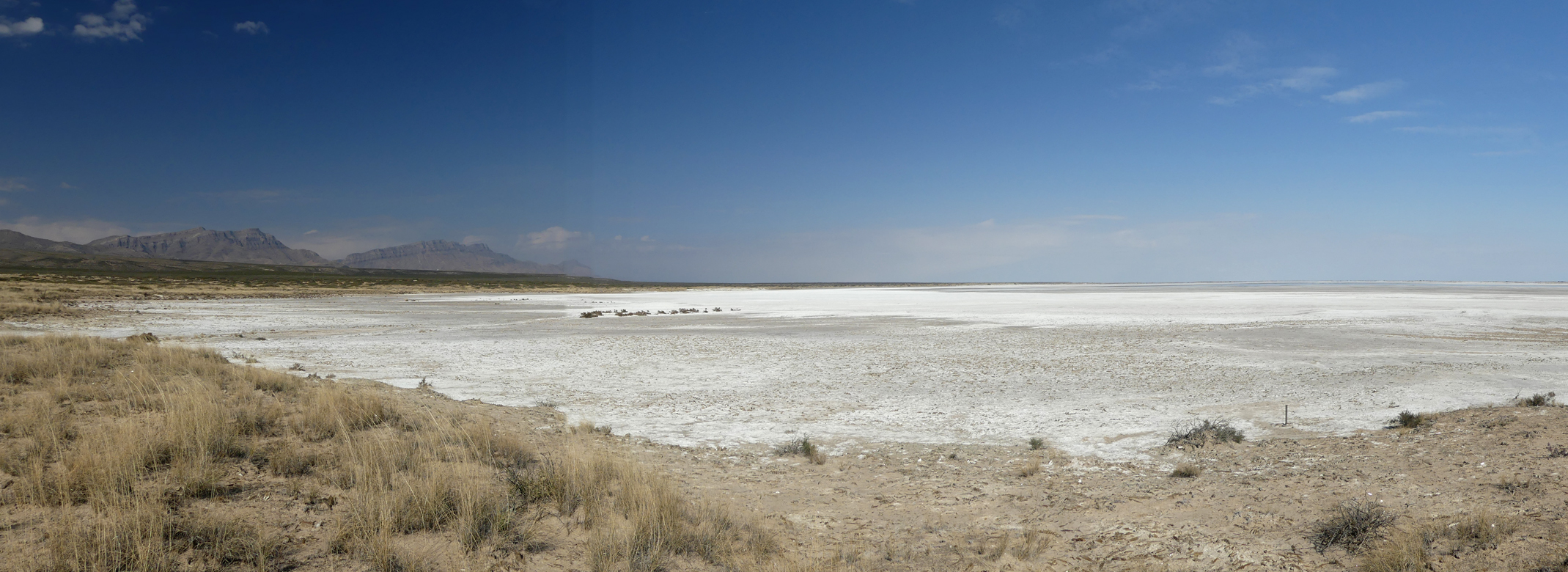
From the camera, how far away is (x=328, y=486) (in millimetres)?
5812

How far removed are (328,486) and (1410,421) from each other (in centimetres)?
1210

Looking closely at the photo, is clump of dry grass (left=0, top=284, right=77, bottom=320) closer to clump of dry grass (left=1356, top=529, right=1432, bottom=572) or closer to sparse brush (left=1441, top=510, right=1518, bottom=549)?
clump of dry grass (left=1356, top=529, right=1432, bottom=572)

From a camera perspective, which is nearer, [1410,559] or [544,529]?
[1410,559]

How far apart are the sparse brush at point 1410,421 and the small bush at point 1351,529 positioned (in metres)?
4.57

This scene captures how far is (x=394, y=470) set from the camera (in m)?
5.89

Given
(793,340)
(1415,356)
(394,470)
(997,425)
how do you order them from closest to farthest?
(394,470) → (997,425) → (1415,356) → (793,340)

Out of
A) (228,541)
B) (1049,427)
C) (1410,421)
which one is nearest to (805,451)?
(1049,427)

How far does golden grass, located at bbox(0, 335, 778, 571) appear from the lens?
14.6 feet

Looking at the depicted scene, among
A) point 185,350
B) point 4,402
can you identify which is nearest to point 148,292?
point 185,350

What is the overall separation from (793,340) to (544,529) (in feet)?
58.7

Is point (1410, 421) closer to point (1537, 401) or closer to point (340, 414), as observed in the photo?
point (1537, 401)

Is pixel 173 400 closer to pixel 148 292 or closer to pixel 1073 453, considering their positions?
pixel 1073 453

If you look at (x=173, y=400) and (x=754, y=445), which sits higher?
(x=173, y=400)

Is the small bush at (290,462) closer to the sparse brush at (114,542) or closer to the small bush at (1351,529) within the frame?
the sparse brush at (114,542)
